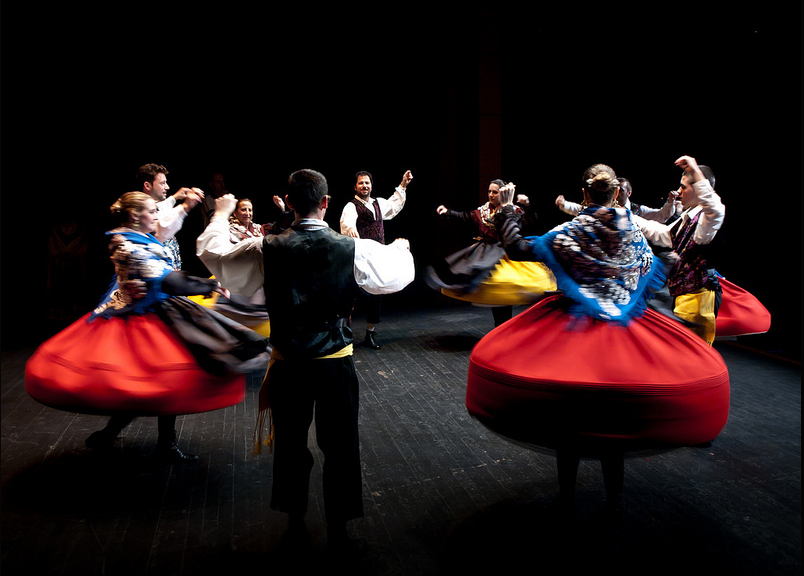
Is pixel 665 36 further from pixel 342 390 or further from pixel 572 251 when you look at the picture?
pixel 342 390

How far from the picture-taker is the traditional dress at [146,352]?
223 centimetres

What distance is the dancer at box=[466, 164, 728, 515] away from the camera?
184 cm

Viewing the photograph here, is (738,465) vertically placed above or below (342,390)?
below

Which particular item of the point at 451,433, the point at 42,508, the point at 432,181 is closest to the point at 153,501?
the point at 42,508

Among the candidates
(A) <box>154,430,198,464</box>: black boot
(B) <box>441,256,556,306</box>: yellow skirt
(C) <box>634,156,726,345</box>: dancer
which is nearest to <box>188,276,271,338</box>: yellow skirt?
(A) <box>154,430,198,464</box>: black boot

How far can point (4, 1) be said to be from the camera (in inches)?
242

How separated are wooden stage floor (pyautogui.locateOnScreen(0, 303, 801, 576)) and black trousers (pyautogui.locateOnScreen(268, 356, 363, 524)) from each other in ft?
0.80

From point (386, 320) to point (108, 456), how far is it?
4.21m

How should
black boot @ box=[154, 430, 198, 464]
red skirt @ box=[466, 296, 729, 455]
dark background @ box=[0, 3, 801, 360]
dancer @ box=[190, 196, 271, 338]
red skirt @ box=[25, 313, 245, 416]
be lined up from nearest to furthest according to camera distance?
red skirt @ box=[466, 296, 729, 455], red skirt @ box=[25, 313, 245, 416], black boot @ box=[154, 430, 198, 464], dancer @ box=[190, 196, 271, 338], dark background @ box=[0, 3, 801, 360]

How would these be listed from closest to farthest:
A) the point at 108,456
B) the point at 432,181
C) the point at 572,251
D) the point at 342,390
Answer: the point at 342,390 < the point at 572,251 < the point at 108,456 < the point at 432,181

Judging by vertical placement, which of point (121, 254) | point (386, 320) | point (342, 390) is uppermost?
point (121, 254)

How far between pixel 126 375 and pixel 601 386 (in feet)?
6.39

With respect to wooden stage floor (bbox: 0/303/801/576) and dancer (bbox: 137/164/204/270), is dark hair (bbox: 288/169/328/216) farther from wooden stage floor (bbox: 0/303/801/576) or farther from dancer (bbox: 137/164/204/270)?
wooden stage floor (bbox: 0/303/801/576)

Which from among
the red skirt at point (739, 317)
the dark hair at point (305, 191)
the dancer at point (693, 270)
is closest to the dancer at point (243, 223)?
the dark hair at point (305, 191)
